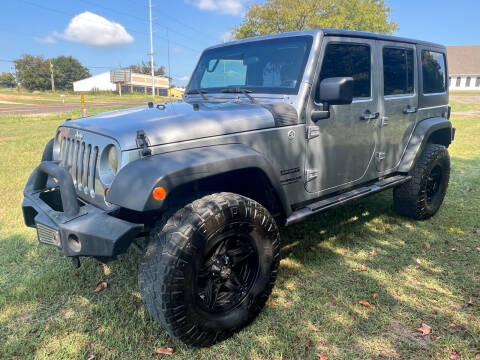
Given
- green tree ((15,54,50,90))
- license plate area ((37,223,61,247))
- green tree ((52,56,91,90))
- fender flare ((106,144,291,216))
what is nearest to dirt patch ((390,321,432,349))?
fender flare ((106,144,291,216))

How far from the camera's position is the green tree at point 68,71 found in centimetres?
7712

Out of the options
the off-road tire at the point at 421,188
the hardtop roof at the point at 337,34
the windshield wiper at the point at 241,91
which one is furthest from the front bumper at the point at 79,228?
the off-road tire at the point at 421,188

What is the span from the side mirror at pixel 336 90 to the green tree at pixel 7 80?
304 ft

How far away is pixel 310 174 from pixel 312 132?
341 millimetres

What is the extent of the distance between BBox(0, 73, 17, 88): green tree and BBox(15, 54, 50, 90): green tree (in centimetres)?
893

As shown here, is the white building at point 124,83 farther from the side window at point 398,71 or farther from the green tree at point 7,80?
the side window at point 398,71

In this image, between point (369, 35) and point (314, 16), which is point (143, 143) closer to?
point (369, 35)

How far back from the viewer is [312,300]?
9.09 ft

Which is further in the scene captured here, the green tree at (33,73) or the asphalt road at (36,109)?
the green tree at (33,73)

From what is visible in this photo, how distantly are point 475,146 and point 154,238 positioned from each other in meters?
10.1

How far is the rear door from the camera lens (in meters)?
3.56

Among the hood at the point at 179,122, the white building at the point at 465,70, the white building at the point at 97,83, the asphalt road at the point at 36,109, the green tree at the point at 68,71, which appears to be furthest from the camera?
the white building at the point at 97,83

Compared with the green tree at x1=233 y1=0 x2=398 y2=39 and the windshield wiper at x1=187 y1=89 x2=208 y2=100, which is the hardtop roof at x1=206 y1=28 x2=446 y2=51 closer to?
the windshield wiper at x1=187 y1=89 x2=208 y2=100

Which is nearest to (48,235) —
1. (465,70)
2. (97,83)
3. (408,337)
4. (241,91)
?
(241,91)
